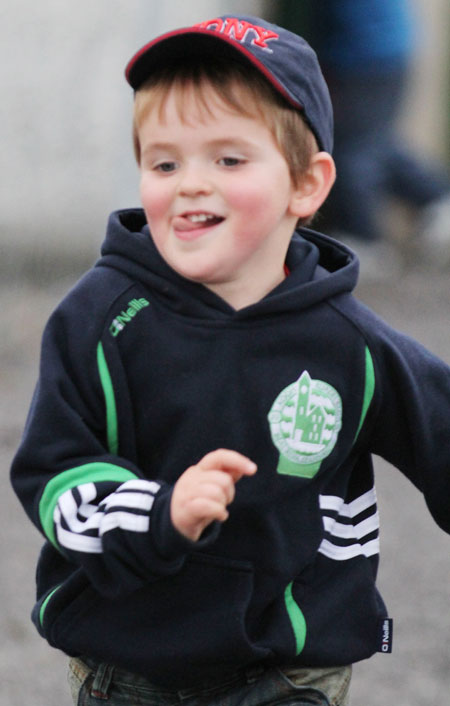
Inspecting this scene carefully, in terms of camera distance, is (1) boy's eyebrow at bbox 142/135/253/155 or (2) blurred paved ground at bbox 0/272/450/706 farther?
(2) blurred paved ground at bbox 0/272/450/706

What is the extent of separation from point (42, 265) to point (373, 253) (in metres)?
1.71

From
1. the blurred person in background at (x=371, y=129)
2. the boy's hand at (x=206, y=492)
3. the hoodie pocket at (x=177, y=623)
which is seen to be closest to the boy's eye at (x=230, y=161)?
the boy's hand at (x=206, y=492)

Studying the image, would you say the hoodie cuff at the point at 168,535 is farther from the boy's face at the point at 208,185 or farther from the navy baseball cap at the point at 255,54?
the navy baseball cap at the point at 255,54

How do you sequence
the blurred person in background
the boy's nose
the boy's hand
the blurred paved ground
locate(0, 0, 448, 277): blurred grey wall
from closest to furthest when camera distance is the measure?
1. the boy's hand
2. the boy's nose
3. the blurred paved ground
4. locate(0, 0, 448, 277): blurred grey wall
5. the blurred person in background

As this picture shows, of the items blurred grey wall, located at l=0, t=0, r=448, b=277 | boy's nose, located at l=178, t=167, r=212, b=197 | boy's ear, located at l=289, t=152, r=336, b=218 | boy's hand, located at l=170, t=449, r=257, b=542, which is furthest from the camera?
blurred grey wall, located at l=0, t=0, r=448, b=277

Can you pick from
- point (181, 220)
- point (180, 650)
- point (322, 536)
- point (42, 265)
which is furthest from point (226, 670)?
point (42, 265)

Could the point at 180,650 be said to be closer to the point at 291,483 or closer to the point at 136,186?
the point at 291,483

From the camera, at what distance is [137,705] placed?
8.34 feet

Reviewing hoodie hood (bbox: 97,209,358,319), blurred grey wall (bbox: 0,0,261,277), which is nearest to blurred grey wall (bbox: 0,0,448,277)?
blurred grey wall (bbox: 0,0,261,277)

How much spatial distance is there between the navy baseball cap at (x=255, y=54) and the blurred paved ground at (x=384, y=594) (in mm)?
1929

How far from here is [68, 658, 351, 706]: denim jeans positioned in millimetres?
2508

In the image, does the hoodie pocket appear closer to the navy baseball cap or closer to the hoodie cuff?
the hoodie cuff

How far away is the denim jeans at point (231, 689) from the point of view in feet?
8.23

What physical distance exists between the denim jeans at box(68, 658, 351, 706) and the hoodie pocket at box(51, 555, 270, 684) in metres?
0.07
